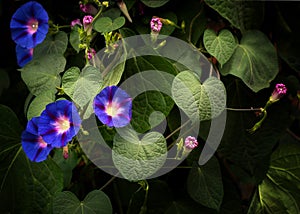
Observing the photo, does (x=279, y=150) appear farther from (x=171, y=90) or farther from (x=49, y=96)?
(x=49, y=96)

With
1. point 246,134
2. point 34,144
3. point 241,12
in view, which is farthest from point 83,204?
point 241,12

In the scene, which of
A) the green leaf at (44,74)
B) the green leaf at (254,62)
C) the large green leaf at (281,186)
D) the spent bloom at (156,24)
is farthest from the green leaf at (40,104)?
the large green leaf at (281,186)

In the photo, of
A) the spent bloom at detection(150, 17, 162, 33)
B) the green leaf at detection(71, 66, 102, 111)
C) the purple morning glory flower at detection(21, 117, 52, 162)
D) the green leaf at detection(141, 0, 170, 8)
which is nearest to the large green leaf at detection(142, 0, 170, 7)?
the green leaf at detection(141, 0, 170, 8)

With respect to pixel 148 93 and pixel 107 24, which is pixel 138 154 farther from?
pixel 107 24

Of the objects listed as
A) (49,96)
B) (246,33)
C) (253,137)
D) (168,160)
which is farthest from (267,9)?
(49,96)

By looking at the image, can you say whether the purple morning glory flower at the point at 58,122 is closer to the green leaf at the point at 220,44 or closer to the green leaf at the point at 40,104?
the green leaf at the point at 40,104

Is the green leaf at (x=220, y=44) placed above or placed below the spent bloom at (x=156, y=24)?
below
